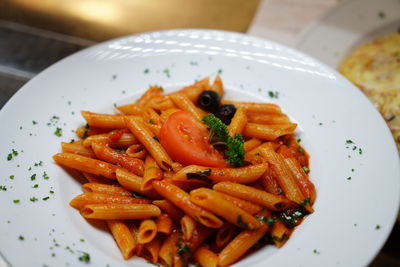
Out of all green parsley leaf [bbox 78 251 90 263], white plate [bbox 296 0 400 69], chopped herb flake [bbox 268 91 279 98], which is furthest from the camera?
white plate [bbox 296 0 400 69]

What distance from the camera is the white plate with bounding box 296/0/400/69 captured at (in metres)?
4.02

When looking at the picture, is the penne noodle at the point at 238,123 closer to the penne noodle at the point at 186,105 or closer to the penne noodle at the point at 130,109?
the penne noodle at the point at 186,105

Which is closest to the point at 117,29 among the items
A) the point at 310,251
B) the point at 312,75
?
the point at 312,75

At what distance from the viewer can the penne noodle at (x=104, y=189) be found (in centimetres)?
265

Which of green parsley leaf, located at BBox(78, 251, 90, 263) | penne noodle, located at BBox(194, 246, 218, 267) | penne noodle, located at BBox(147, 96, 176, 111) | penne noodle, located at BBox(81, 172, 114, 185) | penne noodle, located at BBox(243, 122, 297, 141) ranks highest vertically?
penne noodle, located at BBox(243, 122, 297, 141)

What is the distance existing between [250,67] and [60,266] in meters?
2.00

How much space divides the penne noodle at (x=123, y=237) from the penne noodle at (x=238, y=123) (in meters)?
0.89

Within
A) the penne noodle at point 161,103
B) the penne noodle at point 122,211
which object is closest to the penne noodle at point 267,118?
the penne noodle at point 161,103

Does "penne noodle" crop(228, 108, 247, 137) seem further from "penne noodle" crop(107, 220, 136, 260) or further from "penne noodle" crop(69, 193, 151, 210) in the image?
"penne noodle" crop(107, 220, 136, 260)

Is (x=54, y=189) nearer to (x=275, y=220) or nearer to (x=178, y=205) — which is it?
(x=178, y=205)

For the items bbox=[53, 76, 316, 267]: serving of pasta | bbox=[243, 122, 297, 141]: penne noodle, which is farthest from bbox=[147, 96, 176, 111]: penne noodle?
bbox=[243, 122, 297, 141]: penne noodle

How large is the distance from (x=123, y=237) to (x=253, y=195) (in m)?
0.77

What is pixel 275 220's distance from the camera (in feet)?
8.25

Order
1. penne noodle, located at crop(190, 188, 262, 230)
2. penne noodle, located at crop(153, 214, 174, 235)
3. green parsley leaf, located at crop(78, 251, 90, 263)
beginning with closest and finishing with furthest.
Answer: green parsley leaf, located at crop(78, 251, 90, 263)
penne noodle, located at crop(190, 188, 262, 230)
penne noodle, located at crop(153, 214, 174, 235)
